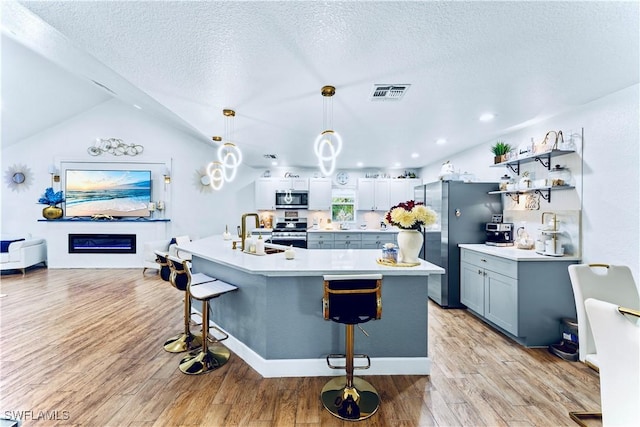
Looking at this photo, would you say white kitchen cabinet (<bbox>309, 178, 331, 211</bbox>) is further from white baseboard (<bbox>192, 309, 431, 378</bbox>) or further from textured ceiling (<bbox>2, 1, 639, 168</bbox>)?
white baseboard (<bbox>192, 309, 431, 378</bbox>)

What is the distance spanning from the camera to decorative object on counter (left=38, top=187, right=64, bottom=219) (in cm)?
614

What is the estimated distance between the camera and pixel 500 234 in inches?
147

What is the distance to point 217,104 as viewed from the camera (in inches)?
119

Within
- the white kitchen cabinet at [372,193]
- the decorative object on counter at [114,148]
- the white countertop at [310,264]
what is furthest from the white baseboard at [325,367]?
the decorative object on counter at [114,148]

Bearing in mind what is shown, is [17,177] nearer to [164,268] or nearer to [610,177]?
[164,268]

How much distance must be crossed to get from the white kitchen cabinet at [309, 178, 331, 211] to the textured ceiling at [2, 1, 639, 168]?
3183mm

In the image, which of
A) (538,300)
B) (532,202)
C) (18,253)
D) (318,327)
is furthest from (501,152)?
(18,253)

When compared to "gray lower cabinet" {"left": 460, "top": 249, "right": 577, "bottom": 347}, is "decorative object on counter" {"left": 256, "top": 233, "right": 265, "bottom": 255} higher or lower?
higher

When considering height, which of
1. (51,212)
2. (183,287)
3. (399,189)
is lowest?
(183,287)

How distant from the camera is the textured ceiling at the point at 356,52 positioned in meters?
1.61

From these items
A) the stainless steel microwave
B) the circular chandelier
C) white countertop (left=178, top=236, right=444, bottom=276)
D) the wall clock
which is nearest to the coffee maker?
white countertop (left=178, top=236, right=444, bottom=276)

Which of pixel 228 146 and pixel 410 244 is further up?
pixel 228 146

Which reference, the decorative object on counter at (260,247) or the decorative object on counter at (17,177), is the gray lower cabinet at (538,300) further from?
the decorative object on counter at (17,177)

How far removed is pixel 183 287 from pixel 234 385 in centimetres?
95
